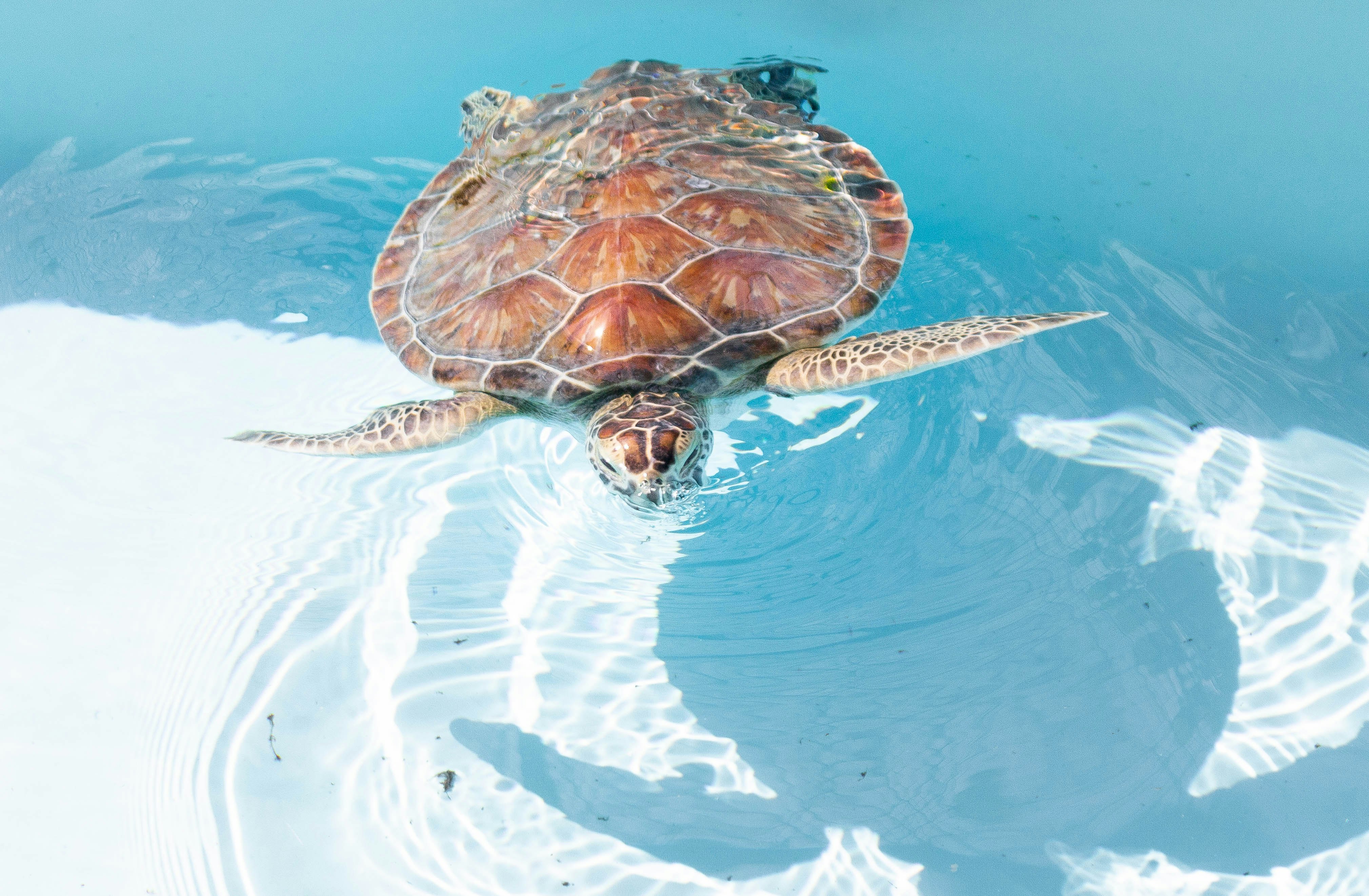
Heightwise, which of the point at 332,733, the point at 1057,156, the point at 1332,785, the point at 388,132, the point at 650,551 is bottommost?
the point at 1332,785

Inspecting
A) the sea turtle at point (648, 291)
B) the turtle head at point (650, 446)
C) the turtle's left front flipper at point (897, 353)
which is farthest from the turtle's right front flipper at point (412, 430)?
the turtle's left front flipper at point (897, 353)

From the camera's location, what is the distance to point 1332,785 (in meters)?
2.44

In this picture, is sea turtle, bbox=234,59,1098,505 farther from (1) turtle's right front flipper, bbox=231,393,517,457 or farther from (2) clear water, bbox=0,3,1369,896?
(2) clear water, bbox=0,3,1369,896

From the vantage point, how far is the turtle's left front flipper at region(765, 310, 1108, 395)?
241 centimetres

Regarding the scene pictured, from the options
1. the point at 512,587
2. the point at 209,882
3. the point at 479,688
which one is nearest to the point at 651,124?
the point at 512,587

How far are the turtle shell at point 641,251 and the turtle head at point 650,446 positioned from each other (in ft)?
0.35

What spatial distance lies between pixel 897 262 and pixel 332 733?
105 inches

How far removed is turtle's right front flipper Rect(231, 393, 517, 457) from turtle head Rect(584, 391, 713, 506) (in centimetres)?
41

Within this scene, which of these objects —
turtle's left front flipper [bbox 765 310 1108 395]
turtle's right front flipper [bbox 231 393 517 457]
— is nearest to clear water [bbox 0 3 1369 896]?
turtle's right front flipper [bbox 231 393 517 457]

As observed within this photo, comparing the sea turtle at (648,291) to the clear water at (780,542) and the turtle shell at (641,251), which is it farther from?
the clear water at (780,542)

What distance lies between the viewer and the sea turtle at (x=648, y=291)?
249 cm

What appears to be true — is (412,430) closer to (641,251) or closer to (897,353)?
(641,251)

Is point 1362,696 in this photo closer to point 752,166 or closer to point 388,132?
point 752,166

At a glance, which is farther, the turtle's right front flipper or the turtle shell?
the turtle's right front flipper
